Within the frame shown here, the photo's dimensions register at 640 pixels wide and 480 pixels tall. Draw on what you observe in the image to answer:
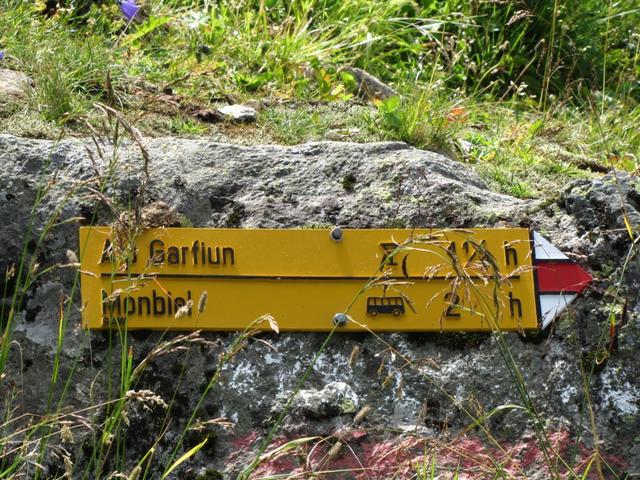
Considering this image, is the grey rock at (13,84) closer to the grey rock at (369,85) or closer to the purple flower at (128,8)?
the purple flower at (128,8)

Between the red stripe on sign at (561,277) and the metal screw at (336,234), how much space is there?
654 mm

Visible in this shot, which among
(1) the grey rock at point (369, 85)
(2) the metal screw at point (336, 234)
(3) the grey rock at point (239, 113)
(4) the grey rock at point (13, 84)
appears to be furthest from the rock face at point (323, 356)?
(1) the grey rock at point (369, 85)

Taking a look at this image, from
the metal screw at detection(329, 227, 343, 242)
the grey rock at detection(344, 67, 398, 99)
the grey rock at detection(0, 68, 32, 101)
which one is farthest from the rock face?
the grey rock at detection(344, 67, 398, 99)

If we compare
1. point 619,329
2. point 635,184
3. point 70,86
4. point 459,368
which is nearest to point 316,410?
point 459,368

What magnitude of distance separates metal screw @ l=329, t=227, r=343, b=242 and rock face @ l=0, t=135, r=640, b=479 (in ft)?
0.50

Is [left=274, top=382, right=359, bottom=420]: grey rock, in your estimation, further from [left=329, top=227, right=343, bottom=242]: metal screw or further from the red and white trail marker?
the red and white trail marker

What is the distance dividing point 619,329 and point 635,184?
571 mm

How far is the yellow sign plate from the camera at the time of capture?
9.76ft

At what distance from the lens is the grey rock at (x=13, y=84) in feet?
12.9

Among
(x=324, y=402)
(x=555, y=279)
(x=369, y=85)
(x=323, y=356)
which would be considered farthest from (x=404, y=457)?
(x=369, y=85)

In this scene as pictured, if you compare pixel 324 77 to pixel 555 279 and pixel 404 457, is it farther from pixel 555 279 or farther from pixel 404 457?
pixel 404 457

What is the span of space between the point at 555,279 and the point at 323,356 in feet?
2.62

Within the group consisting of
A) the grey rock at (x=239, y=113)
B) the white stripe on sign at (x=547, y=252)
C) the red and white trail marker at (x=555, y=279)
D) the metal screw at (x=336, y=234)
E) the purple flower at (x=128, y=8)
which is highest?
the purple flower at (x=128, y=8)

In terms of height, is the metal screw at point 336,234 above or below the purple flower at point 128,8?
below
